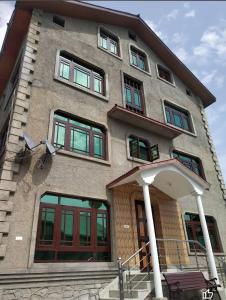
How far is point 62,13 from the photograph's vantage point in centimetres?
1295

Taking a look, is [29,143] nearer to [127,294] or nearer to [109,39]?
[127,294]

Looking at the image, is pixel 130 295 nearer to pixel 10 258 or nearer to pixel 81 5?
pixel 10 258

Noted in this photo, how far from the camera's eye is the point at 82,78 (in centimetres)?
1200

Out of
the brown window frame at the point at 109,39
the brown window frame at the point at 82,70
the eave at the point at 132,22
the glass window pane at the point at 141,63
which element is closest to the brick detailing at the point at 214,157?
the eave at the point at 132,22

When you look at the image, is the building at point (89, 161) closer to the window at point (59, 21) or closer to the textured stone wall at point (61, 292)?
the textured stone wall at point (61, 292)

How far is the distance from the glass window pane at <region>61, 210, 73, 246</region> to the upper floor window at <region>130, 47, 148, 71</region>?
10.2m

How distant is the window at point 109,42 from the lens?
14378mm

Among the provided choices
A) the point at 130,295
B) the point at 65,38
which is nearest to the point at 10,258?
the point at 130,295

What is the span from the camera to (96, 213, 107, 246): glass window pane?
29.9 ft

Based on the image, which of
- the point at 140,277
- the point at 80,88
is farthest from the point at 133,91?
the point at 140,277

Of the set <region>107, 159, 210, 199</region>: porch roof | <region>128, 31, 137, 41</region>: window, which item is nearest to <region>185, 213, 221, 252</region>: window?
<region>107, 159, 210, 199</region>: porch roof

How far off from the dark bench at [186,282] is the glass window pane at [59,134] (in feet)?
18.6

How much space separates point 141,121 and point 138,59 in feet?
18.7

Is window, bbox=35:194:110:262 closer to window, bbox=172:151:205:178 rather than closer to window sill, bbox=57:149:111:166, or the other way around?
window sill, bbox=57:149:111:166
